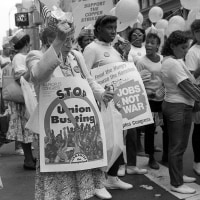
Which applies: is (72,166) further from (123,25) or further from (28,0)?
(28,0)

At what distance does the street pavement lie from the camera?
3.64 metres

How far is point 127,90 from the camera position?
379cm

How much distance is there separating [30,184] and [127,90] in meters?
1.63

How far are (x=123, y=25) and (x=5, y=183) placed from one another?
11.5 feet

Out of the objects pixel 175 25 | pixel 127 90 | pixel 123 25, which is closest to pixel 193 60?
pixel 127 90

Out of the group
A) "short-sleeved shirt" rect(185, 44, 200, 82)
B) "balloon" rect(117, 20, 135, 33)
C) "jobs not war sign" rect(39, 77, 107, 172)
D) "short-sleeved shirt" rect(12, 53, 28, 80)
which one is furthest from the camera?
"balloon" rect(117, 20, 135, 33)

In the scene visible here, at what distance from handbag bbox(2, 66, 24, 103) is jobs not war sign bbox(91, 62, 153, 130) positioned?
142 cm

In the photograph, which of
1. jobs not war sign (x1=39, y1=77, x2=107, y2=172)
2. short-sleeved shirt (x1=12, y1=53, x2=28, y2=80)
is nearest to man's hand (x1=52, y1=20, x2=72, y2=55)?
jobs not war sign (x1=39, y1=77, x2=107, y2=172)

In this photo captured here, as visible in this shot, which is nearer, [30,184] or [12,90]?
[30,184]

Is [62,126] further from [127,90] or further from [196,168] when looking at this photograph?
[196,168]

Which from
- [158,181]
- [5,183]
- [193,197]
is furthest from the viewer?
[5,183]

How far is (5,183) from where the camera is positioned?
14.3 ft

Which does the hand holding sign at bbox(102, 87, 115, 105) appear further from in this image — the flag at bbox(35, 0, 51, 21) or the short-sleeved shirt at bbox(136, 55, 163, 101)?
the short-sleeved shirt at bbox(136, 55, 163, 101)

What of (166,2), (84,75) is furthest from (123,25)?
(166,2)
